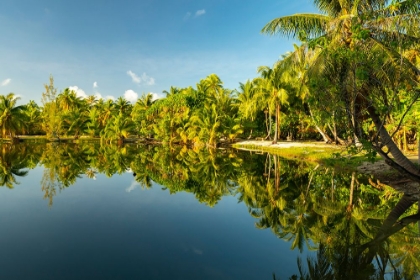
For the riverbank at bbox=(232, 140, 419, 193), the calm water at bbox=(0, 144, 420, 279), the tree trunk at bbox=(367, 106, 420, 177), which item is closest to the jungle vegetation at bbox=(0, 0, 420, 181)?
the tree trunk at bbox=(367, 106, 420, 177)

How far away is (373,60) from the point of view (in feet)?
30.1

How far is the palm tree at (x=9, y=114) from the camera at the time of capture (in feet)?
157

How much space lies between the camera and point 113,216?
399 inches

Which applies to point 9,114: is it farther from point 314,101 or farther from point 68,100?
point 314,101

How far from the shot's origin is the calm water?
6.00m

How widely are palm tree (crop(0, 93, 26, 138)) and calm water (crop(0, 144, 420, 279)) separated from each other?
39.9 metres

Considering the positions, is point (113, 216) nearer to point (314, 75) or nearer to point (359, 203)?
point (359, 203)

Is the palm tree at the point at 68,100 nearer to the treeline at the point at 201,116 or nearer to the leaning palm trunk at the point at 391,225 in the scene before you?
the treeline at the point at 201,116

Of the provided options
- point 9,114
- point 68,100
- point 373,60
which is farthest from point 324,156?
point 68,100

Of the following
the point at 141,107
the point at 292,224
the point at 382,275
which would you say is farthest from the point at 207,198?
the point at 141,107

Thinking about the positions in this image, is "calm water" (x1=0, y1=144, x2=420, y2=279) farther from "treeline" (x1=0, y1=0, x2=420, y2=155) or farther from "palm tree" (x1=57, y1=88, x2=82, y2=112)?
"palm tree" (x1=57, y1=88, x2=82, y2=112)

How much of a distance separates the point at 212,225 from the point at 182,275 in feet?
11.7

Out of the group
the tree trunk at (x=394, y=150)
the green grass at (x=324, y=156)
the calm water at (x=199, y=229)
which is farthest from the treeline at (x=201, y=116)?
the calm water at (x=199, y=229)

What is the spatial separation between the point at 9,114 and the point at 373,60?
56378mm
